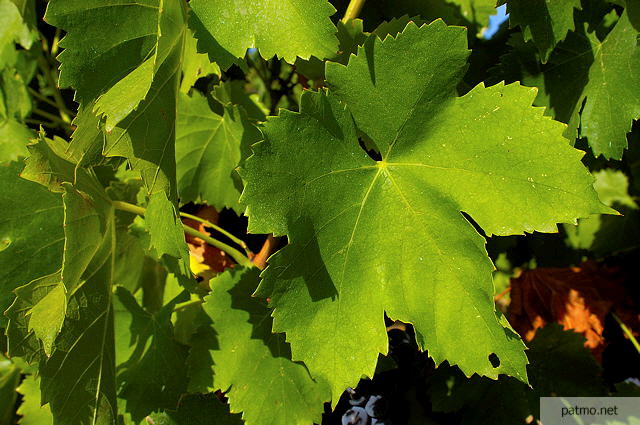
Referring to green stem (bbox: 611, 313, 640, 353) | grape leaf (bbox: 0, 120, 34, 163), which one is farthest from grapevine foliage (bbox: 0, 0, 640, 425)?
green stem (bbox: 611, 313, 640, 353)

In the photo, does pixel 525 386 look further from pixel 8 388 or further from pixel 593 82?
pixel 8 388

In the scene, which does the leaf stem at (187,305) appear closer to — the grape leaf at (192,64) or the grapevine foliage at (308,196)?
the grapevine foliage at (308,196)

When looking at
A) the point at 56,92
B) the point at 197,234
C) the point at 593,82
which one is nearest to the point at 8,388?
the point at 197,234

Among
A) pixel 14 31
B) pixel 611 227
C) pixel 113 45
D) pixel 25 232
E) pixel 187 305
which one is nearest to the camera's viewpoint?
pixel 113 45

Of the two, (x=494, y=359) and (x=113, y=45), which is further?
(x=494, y=359)

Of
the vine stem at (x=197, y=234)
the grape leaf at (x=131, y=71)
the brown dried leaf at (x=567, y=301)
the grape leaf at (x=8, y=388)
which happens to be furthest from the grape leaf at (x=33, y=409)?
the brown dried leaf at (x=567, y=301)

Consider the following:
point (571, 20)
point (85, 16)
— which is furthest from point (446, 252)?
point (85, 16)

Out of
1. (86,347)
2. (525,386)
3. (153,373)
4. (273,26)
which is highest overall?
(273,26)
